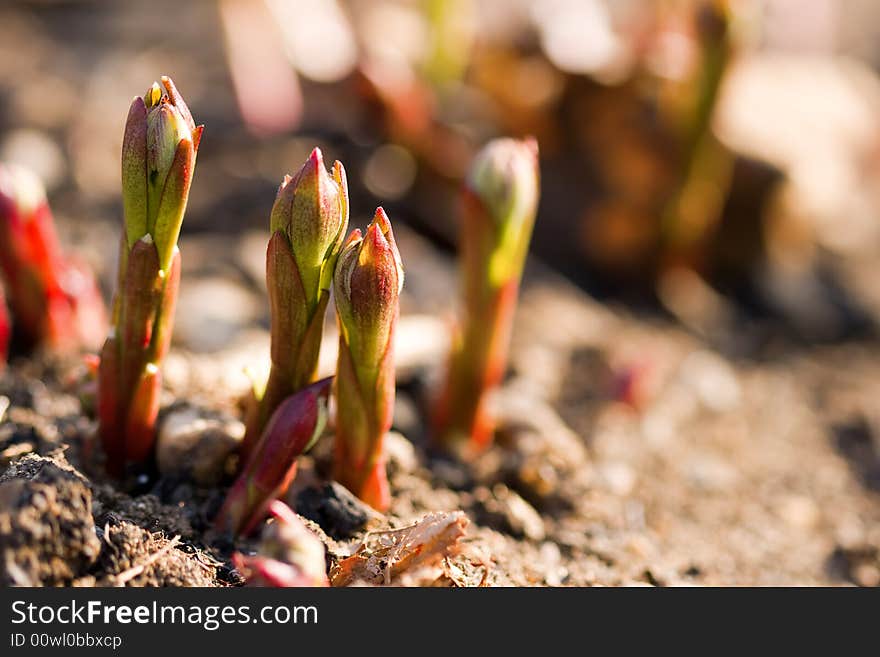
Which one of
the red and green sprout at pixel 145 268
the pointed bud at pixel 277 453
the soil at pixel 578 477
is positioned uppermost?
the red and green sprout at pixel 145 268

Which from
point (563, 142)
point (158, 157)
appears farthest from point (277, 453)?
point (563, 142)

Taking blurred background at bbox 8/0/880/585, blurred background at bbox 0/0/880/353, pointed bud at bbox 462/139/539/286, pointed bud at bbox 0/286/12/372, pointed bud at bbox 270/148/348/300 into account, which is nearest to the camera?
pointed bud at bbox 270/148/348/300

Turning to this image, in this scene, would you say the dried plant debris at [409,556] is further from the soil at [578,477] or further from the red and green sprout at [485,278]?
the red and green sprout at [485,278]

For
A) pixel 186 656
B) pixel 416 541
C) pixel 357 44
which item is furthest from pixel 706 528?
pixel 357 44

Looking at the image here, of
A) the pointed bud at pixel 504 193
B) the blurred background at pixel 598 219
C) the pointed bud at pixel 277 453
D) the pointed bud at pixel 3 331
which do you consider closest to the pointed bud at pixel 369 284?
the pointed bud at pixel 277 453

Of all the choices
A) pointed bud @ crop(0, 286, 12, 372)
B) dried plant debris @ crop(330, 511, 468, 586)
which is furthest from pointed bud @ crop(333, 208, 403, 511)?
pointed bud @ crop(0, 286, 12, 372)

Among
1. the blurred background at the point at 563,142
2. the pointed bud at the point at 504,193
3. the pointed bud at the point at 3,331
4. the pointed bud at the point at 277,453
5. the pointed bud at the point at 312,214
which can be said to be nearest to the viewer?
the pointed bud at the point at 312,214

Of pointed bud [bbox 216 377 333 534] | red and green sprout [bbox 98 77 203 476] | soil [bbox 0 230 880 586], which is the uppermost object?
red and green sprout [bbox 98 77 203 476]

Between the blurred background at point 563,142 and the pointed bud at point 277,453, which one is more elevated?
the blurred background at point 563,142

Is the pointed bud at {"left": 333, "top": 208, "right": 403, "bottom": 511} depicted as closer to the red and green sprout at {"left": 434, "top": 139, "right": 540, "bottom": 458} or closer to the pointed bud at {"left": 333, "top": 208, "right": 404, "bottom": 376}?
the pointed bud at {"left": 333, "top": 208, "right": 404, "bottom": 376}
